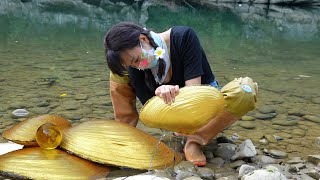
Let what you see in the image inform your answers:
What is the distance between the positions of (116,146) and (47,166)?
0.40m

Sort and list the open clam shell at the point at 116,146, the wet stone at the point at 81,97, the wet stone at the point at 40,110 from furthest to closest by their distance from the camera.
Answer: the wet stone at the point at 81,97 < the wet stone at the point at 40,110 < the open clam shell at the point at 116,146

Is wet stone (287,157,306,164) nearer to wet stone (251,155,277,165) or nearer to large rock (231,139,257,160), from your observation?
wet stone (251,155,277,165)

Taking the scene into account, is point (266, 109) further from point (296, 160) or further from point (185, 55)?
point (185, 55)

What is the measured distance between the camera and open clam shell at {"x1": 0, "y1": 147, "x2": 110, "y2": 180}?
7.47 feet

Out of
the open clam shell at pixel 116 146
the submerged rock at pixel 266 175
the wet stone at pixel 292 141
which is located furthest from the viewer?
the wet stone at pixel 292 141

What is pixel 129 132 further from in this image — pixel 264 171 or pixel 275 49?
pixel 275 49

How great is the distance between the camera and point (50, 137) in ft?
8.05

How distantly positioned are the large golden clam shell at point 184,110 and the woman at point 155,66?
1.9 inches

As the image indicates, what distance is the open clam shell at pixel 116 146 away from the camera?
2.36 m

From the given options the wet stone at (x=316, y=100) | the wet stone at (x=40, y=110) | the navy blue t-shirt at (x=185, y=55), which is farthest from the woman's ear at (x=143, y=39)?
the wet stone at (x=316, y=100)

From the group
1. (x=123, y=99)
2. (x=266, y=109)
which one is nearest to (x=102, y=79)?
(x=266, y=109)

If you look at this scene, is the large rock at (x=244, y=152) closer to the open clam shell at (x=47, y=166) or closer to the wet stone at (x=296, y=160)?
the wet stone at (x=296, y=160)

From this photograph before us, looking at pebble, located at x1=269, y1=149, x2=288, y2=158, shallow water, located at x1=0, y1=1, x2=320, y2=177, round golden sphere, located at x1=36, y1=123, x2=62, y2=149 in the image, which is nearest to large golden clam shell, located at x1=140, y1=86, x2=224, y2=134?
round golden sphere, located at x1=36, y1=123, x2=62, y2=149

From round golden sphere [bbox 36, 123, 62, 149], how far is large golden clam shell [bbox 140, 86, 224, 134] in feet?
1.87
